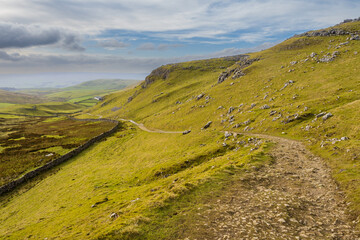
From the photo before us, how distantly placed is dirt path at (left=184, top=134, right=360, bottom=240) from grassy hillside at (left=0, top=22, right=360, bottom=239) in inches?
52.0

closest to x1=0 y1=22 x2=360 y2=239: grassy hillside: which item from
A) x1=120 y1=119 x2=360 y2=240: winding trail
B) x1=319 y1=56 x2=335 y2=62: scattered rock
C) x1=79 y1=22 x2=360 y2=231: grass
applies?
x1=79 y1=22 x2=360 y2=231: grass

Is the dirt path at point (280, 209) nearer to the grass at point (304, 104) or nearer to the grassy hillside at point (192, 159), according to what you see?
the grassy hillside at point (192, 159)

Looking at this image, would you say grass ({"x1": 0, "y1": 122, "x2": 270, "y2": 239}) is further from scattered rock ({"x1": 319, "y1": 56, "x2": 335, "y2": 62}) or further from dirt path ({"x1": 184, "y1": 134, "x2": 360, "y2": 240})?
scattered rock ({"x1": 319, "y1": 56, "x2": 335, "y2": 62})

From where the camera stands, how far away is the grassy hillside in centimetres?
1702

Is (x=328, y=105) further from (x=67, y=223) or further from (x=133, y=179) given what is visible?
(x=67, y=223)

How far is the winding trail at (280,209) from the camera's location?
11773 millimetres

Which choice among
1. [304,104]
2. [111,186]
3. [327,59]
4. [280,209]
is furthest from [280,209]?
[327,59]

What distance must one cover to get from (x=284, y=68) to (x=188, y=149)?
66.0m

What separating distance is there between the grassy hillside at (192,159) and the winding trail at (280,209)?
Result: 4.31 feet

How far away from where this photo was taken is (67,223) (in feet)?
71.4

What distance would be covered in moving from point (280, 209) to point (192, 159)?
65.9ft

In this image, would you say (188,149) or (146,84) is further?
(146,84)

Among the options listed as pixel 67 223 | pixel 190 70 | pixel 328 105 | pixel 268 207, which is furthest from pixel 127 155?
pixel 190 70

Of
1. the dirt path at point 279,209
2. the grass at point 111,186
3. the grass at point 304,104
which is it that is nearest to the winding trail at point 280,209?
the dirt path at point 279,209
